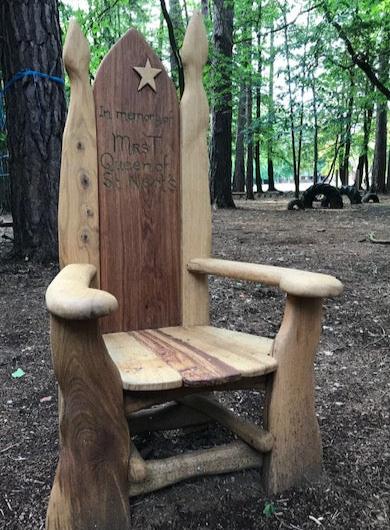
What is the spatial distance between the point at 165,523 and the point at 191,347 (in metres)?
0.54

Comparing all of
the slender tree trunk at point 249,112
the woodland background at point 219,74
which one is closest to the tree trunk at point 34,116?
the woodland background at point 219,74

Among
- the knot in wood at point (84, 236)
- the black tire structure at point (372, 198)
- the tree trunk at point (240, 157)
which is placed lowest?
the knot in wood at point (84, 236)

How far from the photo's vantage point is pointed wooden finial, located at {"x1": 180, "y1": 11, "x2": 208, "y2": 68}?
6.11 ft

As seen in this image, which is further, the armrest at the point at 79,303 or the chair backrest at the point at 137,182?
the chair backrest at the point at 137,182

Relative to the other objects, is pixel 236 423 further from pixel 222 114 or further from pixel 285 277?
pixel 222 114

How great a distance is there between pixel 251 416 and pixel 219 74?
8.82m

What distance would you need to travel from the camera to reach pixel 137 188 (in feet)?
6.08

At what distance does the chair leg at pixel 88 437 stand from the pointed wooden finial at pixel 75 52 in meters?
0.98

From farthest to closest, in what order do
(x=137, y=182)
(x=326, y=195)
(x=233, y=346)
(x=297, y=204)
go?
(x=326, y=195), (x=297, y=204), (x=137, y=182), (x=233, y=346)

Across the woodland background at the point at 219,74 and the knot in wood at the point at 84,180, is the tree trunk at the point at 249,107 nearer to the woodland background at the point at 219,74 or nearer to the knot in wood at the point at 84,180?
the woodland background at the point at 219,74

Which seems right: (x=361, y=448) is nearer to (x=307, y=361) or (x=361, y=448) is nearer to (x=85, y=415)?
(x=307, y=361)

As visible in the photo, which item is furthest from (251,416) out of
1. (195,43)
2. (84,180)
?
(195,43)

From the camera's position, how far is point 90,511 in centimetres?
131

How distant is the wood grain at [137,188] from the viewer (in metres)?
1.77
